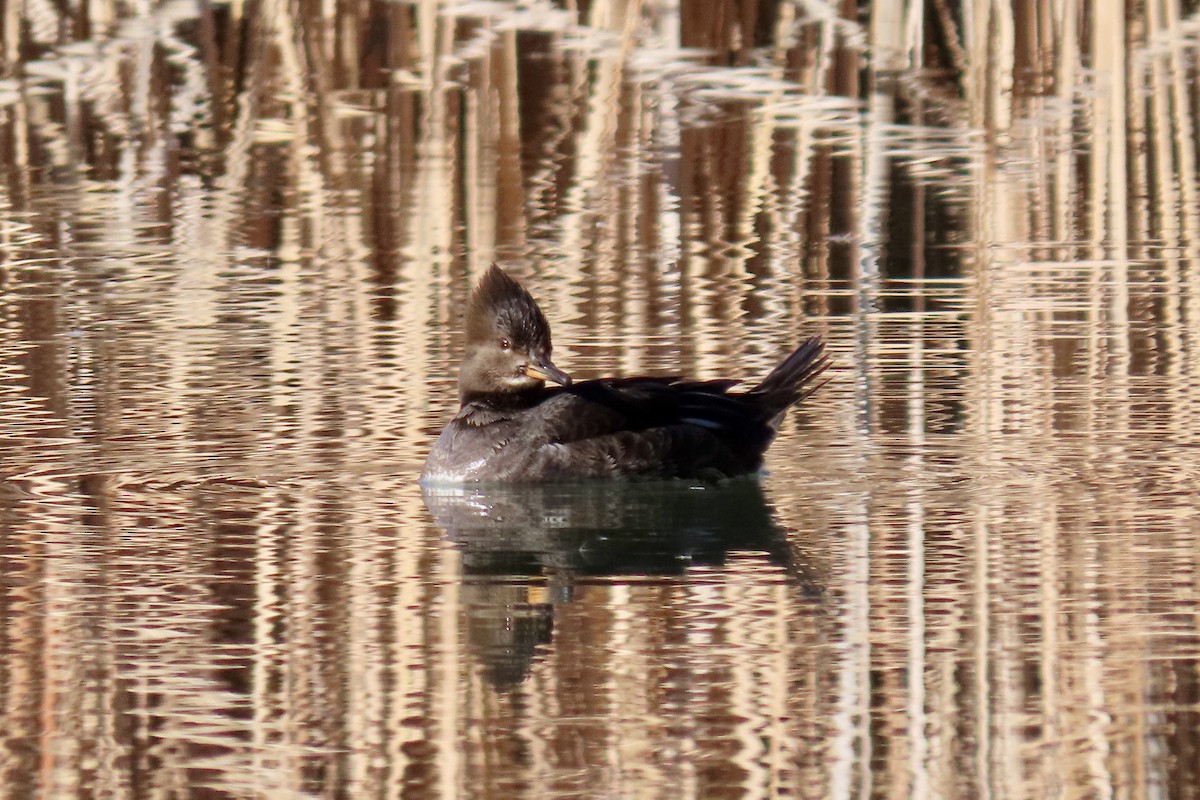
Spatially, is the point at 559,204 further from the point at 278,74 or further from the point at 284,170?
the point at 278,74

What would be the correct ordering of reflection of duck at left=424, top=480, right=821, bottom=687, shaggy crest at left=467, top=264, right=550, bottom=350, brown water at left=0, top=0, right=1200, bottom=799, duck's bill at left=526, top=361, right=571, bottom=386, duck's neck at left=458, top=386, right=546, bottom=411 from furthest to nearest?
duck's neck at left=458, top=386, right=546, bottom=411
shaggy crest at left=467, top=264, right=550, bottom=350
duck's bill at left=526, top=361, right=571, bottom=386
reflection of duck at left=424, top=480, right=821, bottom=687
brown water at left=0, top=0, right=1200, bottom=799

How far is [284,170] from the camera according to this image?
14320 mm

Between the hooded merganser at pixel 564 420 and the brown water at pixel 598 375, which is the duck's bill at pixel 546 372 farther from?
the brown water at pixel 598 375

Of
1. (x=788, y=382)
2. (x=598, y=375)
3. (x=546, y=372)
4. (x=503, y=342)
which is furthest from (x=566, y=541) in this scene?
→ (x=598, y=375)

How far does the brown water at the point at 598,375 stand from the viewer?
535 cm

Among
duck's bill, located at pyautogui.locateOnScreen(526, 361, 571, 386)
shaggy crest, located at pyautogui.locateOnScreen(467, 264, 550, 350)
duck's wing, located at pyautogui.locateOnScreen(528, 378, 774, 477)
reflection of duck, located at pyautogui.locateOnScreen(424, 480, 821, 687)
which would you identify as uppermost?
shaggy crest, located at pyautogui.locateOnScreen(467, 264, 550, 350)

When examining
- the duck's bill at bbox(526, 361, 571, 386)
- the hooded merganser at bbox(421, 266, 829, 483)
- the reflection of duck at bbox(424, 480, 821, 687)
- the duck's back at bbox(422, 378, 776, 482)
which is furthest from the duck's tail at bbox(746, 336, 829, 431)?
the duck's bill at bbox(526, 361, 571, 386)

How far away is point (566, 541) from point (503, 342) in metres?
1.21

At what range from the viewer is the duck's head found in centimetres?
827

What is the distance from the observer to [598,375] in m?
9.34

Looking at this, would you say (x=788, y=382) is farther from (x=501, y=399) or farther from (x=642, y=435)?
(x=501, y=399)

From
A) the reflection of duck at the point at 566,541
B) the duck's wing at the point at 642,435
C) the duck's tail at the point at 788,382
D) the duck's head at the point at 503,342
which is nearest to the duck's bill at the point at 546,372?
the duck's head at the point at 503,342

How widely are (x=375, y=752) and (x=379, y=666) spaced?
622mm

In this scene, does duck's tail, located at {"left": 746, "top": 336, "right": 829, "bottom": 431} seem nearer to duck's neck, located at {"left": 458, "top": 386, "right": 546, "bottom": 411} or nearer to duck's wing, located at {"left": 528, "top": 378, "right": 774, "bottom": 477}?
duck's wing, located at {"left": 528, "top": 378, "right": 774, "bottom": 477}
